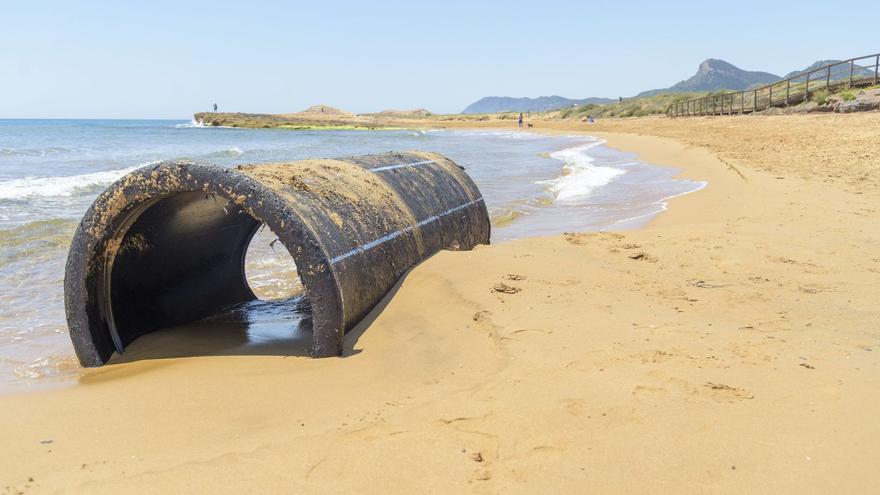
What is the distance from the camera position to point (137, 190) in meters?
4.46

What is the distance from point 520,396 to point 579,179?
13875 mm

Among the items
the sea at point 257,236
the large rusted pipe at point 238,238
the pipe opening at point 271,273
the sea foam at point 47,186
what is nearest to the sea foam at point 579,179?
the sea at point 257,236

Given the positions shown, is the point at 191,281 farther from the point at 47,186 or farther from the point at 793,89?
the point at 793,89

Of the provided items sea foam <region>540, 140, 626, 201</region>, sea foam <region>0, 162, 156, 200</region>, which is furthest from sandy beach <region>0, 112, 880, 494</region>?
sea foam <region>0, 162, 156, 200</region>

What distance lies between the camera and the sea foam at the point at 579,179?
560 inches

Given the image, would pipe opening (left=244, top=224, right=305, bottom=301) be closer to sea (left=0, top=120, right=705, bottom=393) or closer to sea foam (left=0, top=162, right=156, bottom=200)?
sea (left=0, top=120, right=705, bottom=393)

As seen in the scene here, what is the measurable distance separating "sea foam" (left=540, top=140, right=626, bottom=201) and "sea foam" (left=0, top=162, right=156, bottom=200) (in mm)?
8520

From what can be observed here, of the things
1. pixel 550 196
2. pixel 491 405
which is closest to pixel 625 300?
pixel 491 405

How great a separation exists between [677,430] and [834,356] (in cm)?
136

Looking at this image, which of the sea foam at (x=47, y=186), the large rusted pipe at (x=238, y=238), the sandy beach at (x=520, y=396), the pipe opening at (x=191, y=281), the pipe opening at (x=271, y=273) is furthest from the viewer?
the sea foam at (x=47, y=186)

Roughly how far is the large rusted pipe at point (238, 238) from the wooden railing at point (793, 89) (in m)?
23.2

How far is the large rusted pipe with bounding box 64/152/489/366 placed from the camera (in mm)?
4344

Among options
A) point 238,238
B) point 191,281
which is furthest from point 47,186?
point 191,281

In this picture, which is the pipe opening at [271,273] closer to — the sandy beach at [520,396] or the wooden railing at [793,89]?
the sandy beach at [520,396]
